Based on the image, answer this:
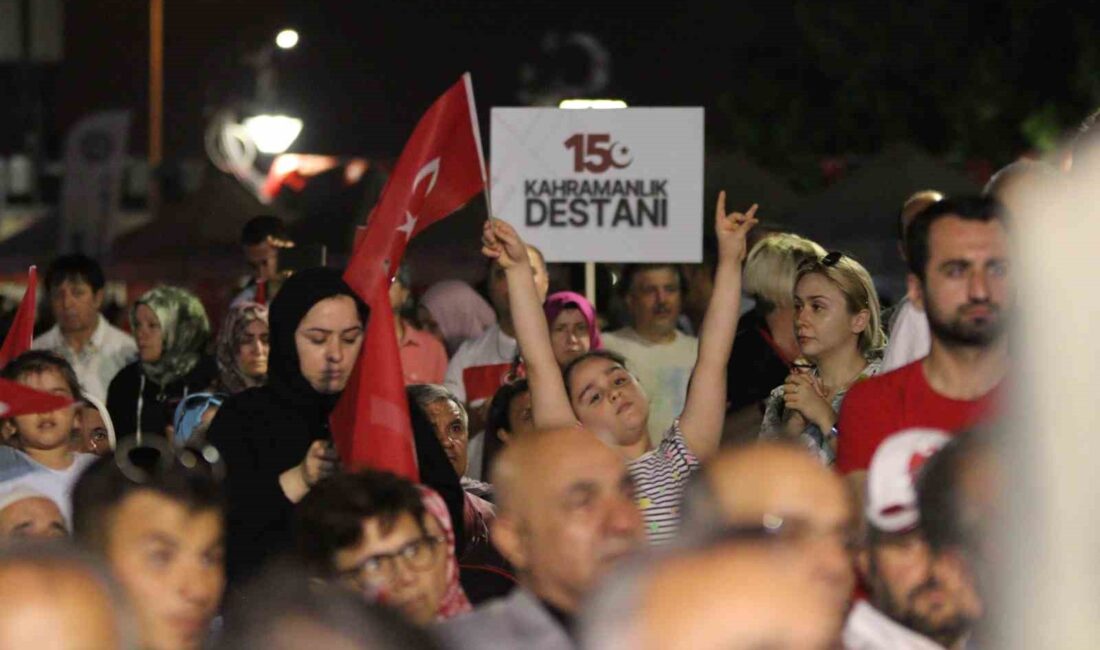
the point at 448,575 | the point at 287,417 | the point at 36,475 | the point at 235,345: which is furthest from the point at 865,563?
the point at 235,345

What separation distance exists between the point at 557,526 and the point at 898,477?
78 centimetres

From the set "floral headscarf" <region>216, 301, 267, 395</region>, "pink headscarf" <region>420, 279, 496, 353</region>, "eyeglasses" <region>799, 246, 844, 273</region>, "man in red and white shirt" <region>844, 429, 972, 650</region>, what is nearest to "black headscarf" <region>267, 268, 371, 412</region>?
"eyeglasses" <region>799, 246, 844, 273</region>

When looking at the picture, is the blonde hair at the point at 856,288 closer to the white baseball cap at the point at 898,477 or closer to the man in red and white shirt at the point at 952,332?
the man in red and white shirt at the point at 952,332

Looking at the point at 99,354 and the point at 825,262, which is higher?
the point at 825,262

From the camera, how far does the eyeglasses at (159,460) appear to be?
450cm

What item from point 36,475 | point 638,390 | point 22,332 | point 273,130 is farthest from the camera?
point 273,130

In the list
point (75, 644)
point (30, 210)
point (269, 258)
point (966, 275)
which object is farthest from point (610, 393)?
point (30, 210)

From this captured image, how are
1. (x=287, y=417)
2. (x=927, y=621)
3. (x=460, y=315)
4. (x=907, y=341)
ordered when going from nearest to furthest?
(x=927, y=621) < (x=287, y=417) < (x=907, y=341) < (x=460, y=315)

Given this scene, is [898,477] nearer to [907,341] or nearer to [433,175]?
[907,341]

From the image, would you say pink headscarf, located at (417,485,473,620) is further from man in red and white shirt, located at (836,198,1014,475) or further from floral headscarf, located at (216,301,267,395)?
floral headscarf, located at (216,301,267,395)

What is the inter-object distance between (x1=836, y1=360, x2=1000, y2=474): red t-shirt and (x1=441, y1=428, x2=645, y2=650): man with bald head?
77 centimetres

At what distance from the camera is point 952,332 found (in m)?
4.71

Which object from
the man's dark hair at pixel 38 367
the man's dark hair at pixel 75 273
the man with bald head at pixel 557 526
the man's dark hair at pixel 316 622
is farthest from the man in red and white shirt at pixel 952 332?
the man's dark hair at pixel 75 273

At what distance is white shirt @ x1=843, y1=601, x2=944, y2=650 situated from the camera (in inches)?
159
